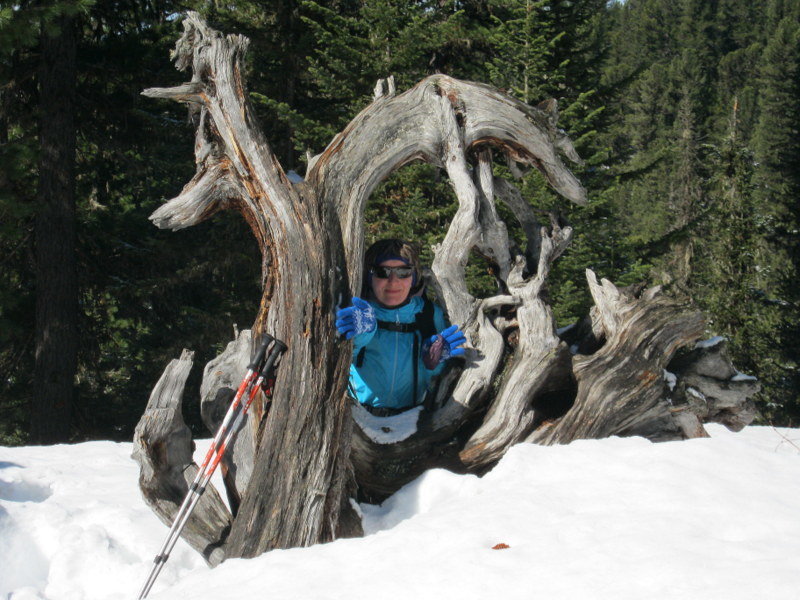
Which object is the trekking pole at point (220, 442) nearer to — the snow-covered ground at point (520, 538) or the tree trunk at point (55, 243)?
the snow-covered ground at point (520, 538)

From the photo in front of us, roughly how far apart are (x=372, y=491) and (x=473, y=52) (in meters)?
12.0

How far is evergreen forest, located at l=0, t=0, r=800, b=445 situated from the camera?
476 inches

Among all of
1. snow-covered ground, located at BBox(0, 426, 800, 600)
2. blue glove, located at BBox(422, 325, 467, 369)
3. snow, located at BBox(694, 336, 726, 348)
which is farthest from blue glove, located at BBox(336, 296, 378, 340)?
snow, located at BBox(694, 336, 726, 348)

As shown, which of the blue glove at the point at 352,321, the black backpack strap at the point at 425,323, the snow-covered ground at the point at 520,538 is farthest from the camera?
the black backpack strap at the point at 425,323

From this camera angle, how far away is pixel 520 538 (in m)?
3.55

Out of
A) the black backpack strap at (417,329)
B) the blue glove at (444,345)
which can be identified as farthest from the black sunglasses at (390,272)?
the blue glove at (444,345)

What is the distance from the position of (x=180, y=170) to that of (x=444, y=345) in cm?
1076

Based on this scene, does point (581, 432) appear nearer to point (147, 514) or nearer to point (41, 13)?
point (147, 514)

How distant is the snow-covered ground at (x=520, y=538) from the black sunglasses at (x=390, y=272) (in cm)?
143

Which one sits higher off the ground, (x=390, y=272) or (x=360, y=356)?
(x=390, y=272)

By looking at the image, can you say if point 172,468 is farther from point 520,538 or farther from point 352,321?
point 520,538

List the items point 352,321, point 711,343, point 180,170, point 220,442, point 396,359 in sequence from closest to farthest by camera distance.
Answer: point 220,442 < point 352,321 < point 396,359 < point 711,343 < point 180,170

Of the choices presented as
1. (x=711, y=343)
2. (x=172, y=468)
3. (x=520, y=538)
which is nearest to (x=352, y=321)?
(x=172, y=468)

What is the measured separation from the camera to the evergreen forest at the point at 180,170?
12086 mm
